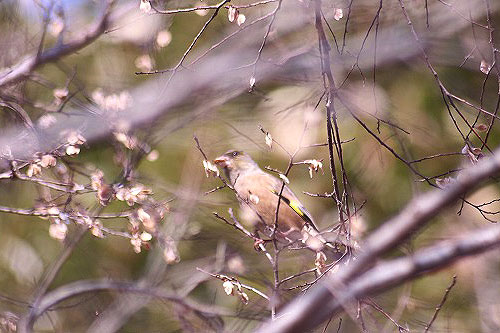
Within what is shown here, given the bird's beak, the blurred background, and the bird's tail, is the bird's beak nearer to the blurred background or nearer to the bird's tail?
Answer: the blurred background

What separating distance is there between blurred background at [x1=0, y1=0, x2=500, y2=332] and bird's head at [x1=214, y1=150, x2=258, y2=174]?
0.65ft

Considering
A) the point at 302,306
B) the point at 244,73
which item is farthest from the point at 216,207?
the point at 302,306

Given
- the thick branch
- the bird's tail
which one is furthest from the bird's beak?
the thick branch

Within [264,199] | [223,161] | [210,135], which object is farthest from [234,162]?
[210,135]

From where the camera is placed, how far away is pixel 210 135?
605cm

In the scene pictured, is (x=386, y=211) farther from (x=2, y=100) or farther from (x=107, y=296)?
(x=2, y=100)

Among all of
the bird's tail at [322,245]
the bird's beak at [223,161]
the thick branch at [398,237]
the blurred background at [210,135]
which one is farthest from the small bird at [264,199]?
the thick branch at [398,237]

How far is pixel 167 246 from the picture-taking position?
13.5 feet

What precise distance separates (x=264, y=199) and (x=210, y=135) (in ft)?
4.96

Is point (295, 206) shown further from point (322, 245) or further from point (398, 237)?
point (398, 237)

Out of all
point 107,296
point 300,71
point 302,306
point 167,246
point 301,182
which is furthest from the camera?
point 301,182

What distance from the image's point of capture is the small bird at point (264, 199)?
418 centimetres

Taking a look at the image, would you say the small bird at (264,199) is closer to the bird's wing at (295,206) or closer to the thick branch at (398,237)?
the bird's wing at (295,206)

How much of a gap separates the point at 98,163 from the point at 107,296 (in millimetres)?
1252
